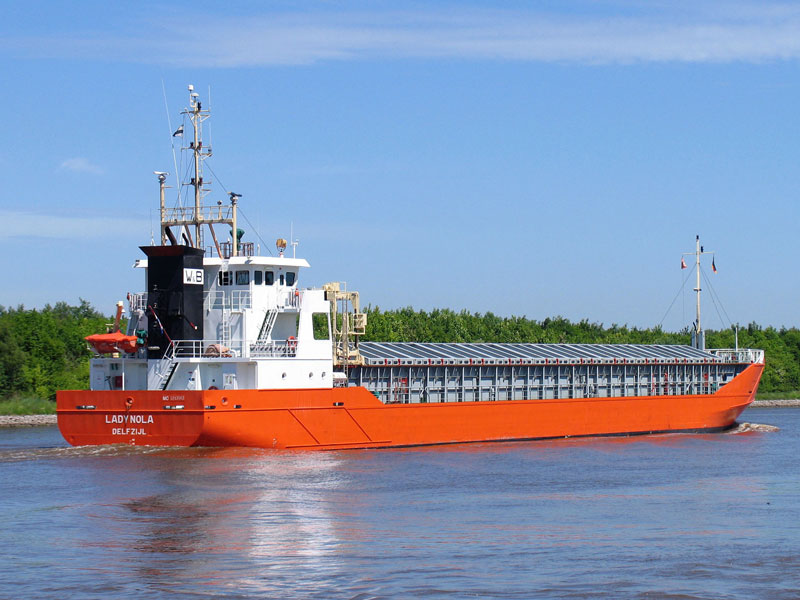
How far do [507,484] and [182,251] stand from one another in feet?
38.0

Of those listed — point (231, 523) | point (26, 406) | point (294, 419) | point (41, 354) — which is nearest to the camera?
point (231, 523)

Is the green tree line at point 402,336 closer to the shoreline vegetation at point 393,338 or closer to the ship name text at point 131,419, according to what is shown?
the shoreline vegetation at point 393,338

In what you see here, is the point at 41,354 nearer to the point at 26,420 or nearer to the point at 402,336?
the point at 26,420

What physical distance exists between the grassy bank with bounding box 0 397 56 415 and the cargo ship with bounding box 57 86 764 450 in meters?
23.5

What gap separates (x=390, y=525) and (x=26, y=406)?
4038 cm

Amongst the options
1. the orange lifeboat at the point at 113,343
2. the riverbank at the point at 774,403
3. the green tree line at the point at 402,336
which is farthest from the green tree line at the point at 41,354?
the riverbank at the point at 774,403

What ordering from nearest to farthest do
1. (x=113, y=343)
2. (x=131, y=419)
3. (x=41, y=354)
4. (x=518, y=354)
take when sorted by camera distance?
(x=131, y=419) < (x=113, y=343) < (x=518, y=354) < (x=41, y=354)

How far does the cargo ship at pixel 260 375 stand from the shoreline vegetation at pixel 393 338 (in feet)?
86.0

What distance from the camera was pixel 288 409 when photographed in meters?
31.3

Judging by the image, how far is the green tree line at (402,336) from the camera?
196ft

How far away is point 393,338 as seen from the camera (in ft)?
227

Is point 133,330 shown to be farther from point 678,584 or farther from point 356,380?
point 678,584

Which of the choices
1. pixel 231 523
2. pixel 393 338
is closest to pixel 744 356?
pixel 393 338

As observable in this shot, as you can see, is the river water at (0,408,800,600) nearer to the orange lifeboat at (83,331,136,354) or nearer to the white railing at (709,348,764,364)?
the orange lifeboat at (83,331,136,354)
